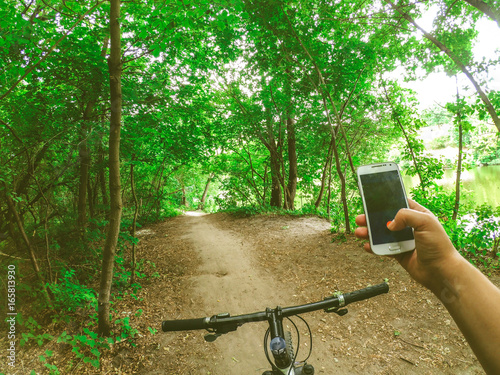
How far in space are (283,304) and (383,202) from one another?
438 cm

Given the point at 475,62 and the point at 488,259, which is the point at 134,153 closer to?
the point at 475,62

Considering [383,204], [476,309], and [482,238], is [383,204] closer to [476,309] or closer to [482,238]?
[476,309]

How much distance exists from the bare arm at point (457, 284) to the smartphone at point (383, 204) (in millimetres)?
88

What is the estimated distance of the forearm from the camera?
106cm

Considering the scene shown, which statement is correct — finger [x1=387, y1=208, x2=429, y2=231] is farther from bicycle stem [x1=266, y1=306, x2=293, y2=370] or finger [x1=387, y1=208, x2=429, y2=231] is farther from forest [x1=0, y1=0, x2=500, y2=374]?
forest [x1=0, y1=0, x2=500, y2=374]

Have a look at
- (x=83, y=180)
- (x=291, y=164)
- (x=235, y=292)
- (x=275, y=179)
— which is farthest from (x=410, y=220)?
(x=275, y=179)

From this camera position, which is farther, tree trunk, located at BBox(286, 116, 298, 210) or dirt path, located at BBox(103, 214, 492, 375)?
tree trunk, located at BBox(286, 116, 298, 210)

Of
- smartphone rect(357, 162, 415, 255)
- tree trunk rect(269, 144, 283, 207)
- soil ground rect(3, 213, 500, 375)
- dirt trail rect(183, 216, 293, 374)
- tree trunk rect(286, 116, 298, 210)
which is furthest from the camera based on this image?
tree trunk rect(269, 144, 283, 207)

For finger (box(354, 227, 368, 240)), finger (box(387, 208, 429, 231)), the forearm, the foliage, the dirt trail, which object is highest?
finger (box(387, 208, 429, 231))

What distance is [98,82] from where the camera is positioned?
4523mm

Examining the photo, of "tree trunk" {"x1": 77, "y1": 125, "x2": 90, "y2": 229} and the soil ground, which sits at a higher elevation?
"tree trunk" {"x1": 77, "y1": 125, "x2": 90, "y2": 229}

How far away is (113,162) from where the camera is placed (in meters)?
3.59

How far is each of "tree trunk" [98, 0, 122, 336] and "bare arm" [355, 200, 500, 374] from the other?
144 inches

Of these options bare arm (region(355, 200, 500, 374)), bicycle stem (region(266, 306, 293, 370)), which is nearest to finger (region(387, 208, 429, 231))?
bare arm (region(355, 200, 500, 374))
